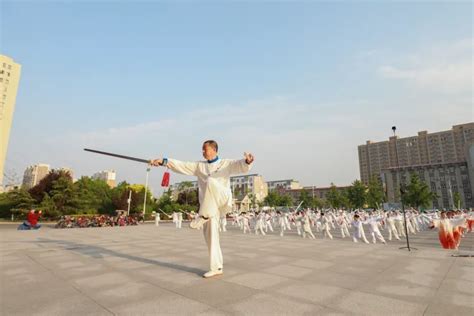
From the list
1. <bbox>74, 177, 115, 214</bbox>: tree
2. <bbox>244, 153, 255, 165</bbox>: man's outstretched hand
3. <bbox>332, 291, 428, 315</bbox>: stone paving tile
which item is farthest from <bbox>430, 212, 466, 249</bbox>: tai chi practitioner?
<bbox>74, 177, 115, 214</bbox>: tree

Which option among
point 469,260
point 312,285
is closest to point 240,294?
point 312,285

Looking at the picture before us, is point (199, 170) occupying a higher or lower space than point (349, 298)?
higher

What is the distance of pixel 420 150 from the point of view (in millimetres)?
130000

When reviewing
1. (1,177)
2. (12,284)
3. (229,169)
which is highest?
(1,177)

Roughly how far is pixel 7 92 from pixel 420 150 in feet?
536

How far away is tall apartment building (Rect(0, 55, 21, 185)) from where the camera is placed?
6393cm

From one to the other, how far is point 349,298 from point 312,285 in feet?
2.81

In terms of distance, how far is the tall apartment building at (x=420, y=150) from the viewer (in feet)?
391

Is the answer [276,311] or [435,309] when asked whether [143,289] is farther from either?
[435,309]

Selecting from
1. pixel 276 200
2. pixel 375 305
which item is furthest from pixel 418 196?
pixel 375 305

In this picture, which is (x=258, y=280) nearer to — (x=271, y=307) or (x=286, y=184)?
(x=271, y=307)

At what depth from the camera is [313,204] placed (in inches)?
3440

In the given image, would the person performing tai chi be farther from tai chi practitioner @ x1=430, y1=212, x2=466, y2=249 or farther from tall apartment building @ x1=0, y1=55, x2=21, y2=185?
tall apartment building @ x1=0, y1=55, x2=21, y2=185

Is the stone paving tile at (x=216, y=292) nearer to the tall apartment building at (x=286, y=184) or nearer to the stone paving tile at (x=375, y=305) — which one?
the stone paving tile at (x=375, y=305)
